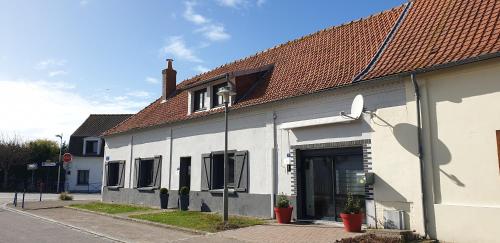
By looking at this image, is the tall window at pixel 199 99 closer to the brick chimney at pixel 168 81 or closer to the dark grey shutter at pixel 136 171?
the dark grey shutter at pixel 136 171

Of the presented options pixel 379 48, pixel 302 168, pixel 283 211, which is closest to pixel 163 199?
pixel 283 211

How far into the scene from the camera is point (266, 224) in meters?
13.3

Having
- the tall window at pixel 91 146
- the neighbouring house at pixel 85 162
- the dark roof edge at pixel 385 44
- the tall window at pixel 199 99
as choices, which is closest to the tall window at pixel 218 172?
the tall window at pixel 199 99

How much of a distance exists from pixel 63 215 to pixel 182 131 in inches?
247

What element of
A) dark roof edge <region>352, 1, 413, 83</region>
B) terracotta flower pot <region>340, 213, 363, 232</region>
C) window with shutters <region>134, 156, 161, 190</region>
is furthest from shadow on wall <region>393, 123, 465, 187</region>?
window with shutters <region>134, 156, 161, 190</region>

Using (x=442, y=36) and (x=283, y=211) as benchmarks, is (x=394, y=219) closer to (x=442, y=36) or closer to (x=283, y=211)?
(x=283, y=211)

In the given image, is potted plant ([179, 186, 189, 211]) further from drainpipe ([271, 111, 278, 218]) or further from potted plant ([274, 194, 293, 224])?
potted plant ([274, 194, 293, 224])

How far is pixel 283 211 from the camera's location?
44.0 ft

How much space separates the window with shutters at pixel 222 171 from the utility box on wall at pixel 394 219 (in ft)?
19.5

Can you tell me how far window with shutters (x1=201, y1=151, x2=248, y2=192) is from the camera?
1606 centimetres

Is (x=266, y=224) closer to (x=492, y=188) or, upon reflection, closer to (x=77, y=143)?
(x=492, y=188)

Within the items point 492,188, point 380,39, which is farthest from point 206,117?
point 492,188

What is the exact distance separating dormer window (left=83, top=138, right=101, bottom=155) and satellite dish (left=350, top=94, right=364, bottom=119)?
131 ft

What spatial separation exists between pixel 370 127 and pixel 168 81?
15.8 meters
